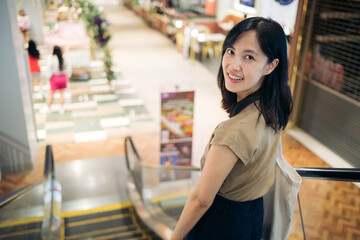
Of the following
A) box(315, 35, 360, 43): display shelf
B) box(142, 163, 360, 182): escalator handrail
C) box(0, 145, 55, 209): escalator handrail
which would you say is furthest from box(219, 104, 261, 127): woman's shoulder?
box(315, 35, 360, 43): display shelf

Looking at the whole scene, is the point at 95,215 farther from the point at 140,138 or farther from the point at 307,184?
the point at 307,184

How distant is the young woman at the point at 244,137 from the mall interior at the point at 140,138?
0.54 meters

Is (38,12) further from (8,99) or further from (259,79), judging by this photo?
(259,79)

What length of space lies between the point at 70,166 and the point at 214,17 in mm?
10033

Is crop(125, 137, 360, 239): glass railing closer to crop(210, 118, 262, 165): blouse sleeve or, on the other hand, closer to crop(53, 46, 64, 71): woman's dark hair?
crop(210, 118, 262, 165): blouse sleeve

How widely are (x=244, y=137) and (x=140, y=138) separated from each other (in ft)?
20.1

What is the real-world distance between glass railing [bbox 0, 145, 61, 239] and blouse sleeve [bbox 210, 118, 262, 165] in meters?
2.48

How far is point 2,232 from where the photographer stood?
3523 millimetres

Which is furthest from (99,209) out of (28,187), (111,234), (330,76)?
(330,76)

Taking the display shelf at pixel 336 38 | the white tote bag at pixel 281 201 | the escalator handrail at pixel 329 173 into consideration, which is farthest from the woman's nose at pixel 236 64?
the display shelf at pixel 336 38

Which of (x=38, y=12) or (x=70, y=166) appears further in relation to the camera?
(x=38, y=12)

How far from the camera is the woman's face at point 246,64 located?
52.0 inches

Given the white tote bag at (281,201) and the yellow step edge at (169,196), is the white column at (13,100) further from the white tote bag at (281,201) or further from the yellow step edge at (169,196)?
the white tote bag at (281,201)

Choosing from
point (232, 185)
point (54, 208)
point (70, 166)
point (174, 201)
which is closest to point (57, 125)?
point (70, 166)
